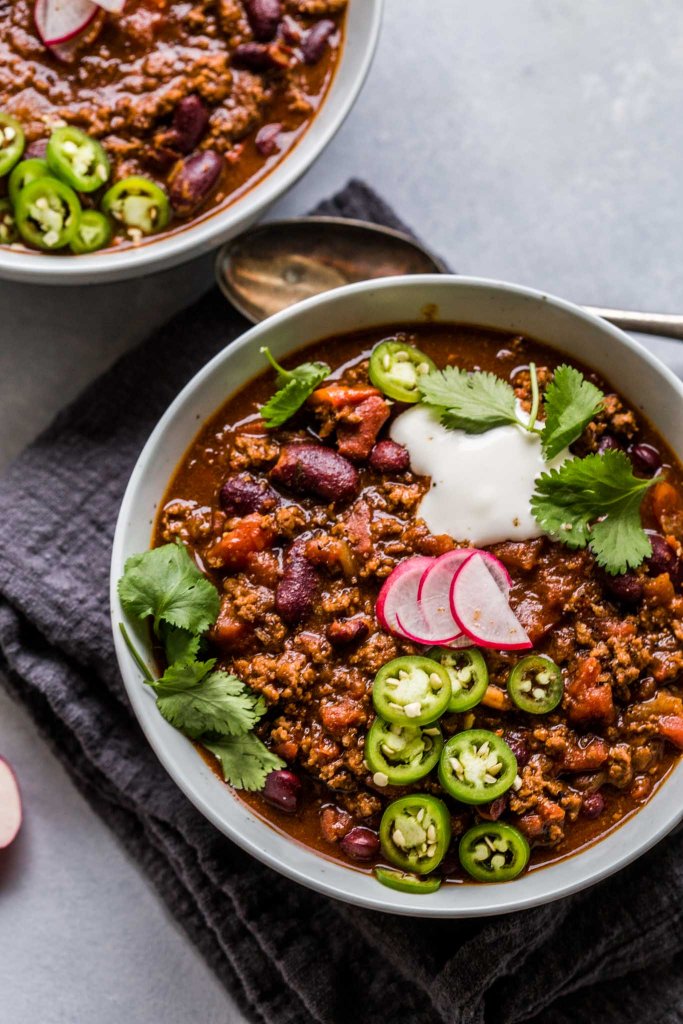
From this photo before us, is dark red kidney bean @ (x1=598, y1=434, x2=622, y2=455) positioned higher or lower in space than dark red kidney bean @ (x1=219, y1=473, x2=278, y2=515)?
higher

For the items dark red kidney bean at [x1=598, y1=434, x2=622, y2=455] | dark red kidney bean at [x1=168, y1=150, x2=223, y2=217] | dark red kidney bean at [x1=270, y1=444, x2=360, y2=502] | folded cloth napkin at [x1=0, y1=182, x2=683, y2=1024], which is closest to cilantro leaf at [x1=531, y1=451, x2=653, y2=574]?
dark red kidney bean at [x1=598, y1=434, x2=622, y2=455]

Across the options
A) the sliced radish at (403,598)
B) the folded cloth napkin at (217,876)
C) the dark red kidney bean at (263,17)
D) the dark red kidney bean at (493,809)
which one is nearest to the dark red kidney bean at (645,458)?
the sliced radish at (403,598)

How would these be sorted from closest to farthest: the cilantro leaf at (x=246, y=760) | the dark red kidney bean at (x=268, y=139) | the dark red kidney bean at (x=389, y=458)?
the cilantro leaf at (x=246, y=760) → the dark red kidney bean at (x=389, y=458) → the dark red kidney bean at (x=268, y=139)

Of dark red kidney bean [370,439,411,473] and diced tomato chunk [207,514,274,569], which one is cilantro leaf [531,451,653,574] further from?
diced tomato chunk [207,514,274,569]

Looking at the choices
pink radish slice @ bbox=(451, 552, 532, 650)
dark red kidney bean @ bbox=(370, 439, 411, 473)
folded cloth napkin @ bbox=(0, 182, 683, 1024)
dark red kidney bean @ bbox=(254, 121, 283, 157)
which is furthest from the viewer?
dark red kidney bean @ bbox=(254, 121, 283, 157)

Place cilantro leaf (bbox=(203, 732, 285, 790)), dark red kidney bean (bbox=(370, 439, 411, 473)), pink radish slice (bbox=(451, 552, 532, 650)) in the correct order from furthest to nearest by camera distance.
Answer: dark red kidney bean (bbox=(370, 439, 411, 473)) < cilantro leaf (bbox=(203, 732, 285, 790)) < pink radish slice (bbox=(451, 552, 532, 650))

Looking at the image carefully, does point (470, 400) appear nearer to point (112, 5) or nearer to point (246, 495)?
point (246, 495)

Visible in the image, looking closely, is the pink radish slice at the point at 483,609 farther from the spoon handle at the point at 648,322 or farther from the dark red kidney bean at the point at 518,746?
the spoon handle at the point at 648,322
